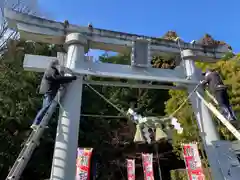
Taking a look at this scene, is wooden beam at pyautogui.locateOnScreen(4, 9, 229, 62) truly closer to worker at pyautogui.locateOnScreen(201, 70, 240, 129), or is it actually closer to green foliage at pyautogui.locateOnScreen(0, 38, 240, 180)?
worker at pyautogui.locateOnScreen(201, 70, 240, 129)

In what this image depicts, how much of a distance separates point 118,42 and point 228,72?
635 centimetres

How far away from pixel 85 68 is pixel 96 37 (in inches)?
29.4

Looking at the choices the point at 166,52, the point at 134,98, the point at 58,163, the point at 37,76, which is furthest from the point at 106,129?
the point at 58,163

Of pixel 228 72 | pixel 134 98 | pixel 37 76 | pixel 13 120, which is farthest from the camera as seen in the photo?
pixel 134 98

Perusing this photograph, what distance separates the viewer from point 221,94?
3965 mm

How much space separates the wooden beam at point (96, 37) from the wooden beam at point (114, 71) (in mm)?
436

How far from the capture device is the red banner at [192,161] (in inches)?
311

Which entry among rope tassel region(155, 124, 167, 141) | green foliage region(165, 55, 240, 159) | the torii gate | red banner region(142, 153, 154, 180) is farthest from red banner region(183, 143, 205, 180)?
rope tassel region(155, 124, 167, 141)

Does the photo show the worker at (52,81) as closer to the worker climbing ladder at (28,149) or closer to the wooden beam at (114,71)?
the worker climbing ladder at (28,149)

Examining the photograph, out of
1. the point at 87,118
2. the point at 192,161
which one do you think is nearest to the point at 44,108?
the point at 192,161

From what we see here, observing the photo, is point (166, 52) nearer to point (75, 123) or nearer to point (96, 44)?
point (96, 44)

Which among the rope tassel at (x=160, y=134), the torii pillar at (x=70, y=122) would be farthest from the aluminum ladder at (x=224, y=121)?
the torii pillar at (x=70, y=122)

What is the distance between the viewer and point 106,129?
11.8m

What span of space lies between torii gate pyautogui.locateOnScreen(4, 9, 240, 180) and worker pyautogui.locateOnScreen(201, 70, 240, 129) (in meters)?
0.24
